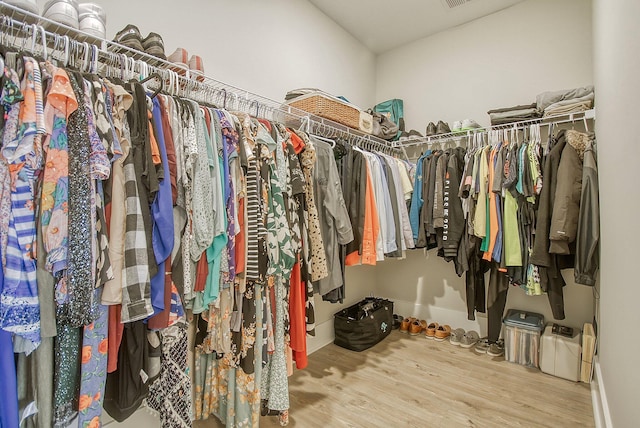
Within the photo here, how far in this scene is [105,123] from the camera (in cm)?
101

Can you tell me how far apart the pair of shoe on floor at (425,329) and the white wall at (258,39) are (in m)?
2.35

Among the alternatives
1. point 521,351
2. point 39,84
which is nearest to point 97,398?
point 39,84

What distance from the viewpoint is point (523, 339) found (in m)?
2.36

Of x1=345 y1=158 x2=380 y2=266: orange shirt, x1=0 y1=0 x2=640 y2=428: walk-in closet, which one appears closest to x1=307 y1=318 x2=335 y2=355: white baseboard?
x1=0 y1=0 x2=640 y2=428: walk-in closet

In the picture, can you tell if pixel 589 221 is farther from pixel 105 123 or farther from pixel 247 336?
pixel 105 123

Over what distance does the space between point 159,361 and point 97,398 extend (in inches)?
9.2

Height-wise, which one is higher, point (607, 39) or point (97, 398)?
point (607, 39)

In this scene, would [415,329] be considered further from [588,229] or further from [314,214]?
[314,214]

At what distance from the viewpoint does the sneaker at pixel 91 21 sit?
119 cm

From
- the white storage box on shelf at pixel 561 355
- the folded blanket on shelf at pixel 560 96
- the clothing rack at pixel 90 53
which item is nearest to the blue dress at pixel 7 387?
the clothing rack at pixel 90 53

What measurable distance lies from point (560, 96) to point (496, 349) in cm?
200

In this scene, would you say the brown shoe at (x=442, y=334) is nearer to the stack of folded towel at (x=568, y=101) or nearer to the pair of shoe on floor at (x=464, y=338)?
the pair of shoe on floor at (x=464, y=338)

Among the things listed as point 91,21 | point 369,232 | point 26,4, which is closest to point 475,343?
point 369,232

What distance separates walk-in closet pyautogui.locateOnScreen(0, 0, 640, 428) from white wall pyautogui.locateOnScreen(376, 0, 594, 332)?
0.06 ft
